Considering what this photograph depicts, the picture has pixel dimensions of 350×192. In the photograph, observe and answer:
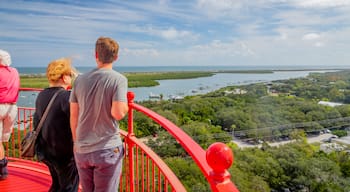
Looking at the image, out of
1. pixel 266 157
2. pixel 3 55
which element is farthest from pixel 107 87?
pixel 266 157

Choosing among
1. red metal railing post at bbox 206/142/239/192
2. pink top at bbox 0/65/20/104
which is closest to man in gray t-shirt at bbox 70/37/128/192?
red metal railing post at bbox 206/142/239/192

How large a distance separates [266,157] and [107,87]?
90.5 ft

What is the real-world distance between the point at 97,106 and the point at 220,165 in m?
0.96

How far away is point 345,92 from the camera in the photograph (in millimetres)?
61844

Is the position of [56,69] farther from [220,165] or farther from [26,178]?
[26,178]

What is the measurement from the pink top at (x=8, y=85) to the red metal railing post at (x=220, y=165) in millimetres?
2309

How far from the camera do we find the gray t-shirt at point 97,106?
150 centimetres

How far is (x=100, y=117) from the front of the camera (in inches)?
61.2

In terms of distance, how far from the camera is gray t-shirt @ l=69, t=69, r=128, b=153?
1.50m

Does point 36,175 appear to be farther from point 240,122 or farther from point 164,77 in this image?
point 164,77

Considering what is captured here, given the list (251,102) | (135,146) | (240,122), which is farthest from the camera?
(251,102)

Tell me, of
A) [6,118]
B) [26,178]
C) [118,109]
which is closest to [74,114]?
[118,109]

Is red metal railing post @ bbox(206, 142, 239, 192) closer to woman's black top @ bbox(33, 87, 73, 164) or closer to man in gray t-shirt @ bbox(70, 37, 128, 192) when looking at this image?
man in gray t-shirt @ bbox(70, 37, 128, 192)

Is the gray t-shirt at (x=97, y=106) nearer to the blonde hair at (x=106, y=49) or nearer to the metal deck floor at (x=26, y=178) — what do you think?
the blonde hair at (x=106, y=49)
